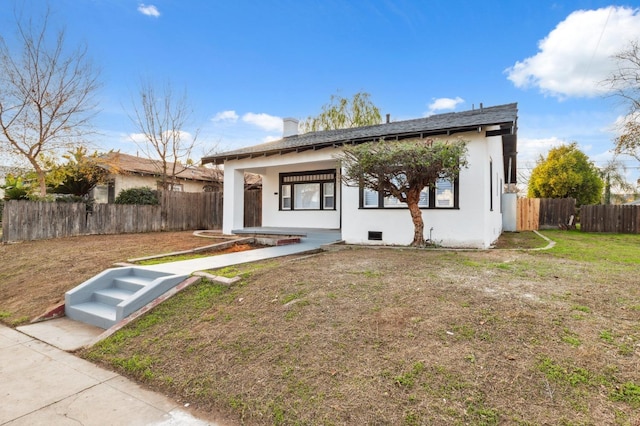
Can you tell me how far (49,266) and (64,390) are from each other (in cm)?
592

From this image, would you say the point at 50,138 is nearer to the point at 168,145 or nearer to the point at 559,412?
the point at 168,145

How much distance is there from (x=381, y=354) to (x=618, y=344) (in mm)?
2074

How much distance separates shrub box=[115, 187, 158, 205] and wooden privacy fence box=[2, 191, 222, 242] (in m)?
0.34

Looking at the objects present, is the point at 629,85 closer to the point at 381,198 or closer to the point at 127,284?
the point at 381,198

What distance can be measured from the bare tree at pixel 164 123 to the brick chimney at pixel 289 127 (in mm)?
5926

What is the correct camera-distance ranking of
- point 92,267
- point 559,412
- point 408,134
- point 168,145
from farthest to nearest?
point 168,145
point 408,134
point 92,267
point 559,412

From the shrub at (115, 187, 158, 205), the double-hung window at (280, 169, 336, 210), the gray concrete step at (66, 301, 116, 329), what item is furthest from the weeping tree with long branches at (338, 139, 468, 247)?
the shrub at (115, 187, 158, 205)

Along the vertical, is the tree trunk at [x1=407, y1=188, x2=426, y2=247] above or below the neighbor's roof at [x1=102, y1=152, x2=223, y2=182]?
below

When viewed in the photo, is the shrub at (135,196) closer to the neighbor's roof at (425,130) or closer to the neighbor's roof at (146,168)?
the neighbor's roof at (146,168)

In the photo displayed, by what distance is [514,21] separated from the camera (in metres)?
10.9

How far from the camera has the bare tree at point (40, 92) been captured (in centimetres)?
1255

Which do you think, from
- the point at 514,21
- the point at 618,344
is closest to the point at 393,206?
the point at 618,344

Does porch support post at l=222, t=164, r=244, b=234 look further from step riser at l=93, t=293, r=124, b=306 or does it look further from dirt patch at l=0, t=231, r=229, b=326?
step riser at l=93, t=293, r=124, b=306

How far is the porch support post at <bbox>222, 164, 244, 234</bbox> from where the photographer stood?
42.4ft
